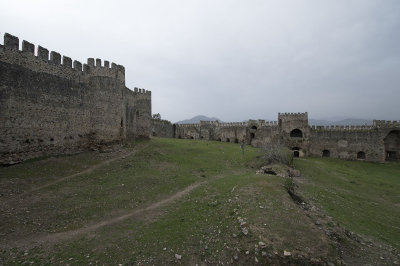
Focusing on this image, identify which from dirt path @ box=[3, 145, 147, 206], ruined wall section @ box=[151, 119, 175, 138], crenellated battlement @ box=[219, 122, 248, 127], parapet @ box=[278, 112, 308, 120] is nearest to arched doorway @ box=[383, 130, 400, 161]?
parapet @ box=[278, 112, 308, 120]

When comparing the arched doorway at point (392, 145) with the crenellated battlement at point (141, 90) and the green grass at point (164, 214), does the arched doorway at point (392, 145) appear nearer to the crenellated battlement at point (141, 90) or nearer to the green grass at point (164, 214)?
the green grass at point (164, 214)

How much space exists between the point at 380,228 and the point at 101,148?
82.6 feet

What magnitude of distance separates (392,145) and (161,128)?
47906 millimetres

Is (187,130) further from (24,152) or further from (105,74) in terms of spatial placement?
(24,152)

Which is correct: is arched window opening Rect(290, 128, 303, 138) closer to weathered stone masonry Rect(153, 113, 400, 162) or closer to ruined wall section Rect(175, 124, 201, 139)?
weathered stone masonry Rect(153, 113, 400, 162)

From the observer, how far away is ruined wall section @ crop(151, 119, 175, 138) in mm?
52906

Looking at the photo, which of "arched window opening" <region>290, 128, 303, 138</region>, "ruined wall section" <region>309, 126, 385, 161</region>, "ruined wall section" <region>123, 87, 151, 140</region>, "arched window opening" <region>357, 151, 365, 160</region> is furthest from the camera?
"arched window opening" <region>290, 128, 303, 138</region>

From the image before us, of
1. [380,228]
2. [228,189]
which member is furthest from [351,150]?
[228,189]

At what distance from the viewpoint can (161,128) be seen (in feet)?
180

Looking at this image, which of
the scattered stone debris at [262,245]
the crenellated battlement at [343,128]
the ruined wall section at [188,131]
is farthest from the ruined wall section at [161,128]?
the scattered stone debris at [262,245]

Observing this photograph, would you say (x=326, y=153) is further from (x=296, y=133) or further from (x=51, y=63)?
(x=51, y=63)

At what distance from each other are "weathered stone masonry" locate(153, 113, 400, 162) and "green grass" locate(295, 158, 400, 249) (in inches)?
326

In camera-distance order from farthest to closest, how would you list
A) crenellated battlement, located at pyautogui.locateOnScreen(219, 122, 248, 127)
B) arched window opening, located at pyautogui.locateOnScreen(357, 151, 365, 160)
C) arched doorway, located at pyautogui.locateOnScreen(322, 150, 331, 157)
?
crenellated battlement, located at pyautogui.locateOnScreen(219, 122, 248, 127), arched doorway, located at pyautogui.locateOnScreen(322, 150, 331, 157), arched window opening, located at pyautogui.locateOnScreen(357, 151, 365, 160)

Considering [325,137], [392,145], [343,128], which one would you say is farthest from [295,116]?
[392,145]
